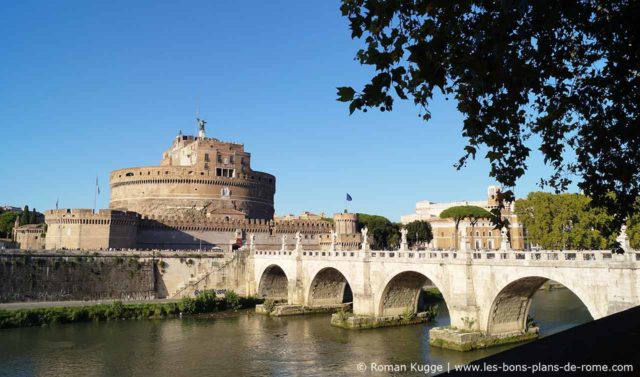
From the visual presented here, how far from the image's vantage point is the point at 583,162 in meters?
6.96

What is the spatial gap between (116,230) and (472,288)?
1347 inches

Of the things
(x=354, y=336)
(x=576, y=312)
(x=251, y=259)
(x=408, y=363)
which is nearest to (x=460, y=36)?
(x=408, y=363)

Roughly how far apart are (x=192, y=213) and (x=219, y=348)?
35288 millimetres

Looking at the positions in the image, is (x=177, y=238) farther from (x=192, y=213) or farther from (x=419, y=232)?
(x=419, y=232)

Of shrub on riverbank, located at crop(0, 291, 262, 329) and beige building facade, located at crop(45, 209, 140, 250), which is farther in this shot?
beige building facade, located at crop(45, 209, 140, 250)

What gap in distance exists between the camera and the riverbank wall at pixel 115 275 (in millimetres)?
→ 38000

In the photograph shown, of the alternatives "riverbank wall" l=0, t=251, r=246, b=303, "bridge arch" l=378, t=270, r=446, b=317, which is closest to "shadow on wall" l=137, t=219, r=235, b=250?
"riverbank wall" l=0, t=251, r=246, b=303

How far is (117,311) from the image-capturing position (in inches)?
1362

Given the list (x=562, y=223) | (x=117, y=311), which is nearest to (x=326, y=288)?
(x=117, y=311)

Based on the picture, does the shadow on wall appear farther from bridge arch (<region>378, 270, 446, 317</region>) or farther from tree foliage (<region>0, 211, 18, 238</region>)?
tree foliage (<region>0, 211, 18, 238</region>)

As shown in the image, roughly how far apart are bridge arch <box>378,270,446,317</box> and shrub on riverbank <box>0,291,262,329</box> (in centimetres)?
1353

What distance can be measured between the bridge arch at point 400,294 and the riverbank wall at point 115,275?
17734 millimetres

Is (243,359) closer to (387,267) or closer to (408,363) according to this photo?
(408,363)

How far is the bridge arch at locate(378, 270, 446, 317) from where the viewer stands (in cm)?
2991
